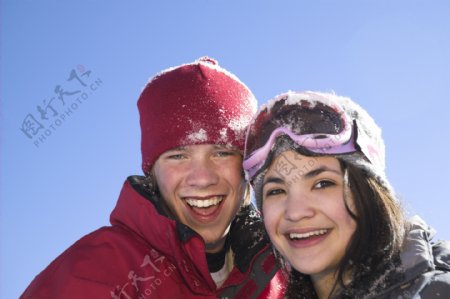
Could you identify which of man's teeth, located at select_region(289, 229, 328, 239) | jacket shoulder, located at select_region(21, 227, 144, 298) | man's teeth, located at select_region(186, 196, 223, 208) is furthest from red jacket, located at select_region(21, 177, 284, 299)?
man's teeth, located at select_region(289, 229, 328, 239)

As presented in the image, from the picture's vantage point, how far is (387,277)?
286 centimetres

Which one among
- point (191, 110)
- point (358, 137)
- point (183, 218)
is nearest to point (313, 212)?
point (358, 137)

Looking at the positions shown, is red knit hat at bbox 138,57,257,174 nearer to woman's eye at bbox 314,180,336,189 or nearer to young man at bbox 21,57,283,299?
young man at bbox 21,57,283,299

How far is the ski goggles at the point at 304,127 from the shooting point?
10.8 feet

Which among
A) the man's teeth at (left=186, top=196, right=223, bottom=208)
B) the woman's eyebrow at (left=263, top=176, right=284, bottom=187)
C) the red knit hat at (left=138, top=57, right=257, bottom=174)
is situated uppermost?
the red knit hat at (left=138, top=57, right=257, bottom=174)

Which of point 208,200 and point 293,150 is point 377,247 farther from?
point 208,200

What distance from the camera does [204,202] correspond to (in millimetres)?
4113

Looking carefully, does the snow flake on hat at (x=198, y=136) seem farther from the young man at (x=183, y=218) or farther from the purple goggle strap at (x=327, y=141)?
the purple goggle strap at (x=327, y=141)

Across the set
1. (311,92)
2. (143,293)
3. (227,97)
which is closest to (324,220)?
(311,92)

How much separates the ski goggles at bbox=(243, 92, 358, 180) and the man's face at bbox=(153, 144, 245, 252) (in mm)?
371

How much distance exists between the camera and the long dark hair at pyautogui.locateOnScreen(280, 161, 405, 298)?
10.0 ft

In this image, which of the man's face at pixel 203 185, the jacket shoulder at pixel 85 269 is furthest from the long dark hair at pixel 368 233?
the jacket shoulder at pixel 85 269

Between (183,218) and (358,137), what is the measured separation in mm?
1633

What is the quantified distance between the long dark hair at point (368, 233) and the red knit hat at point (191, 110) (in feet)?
4.01
